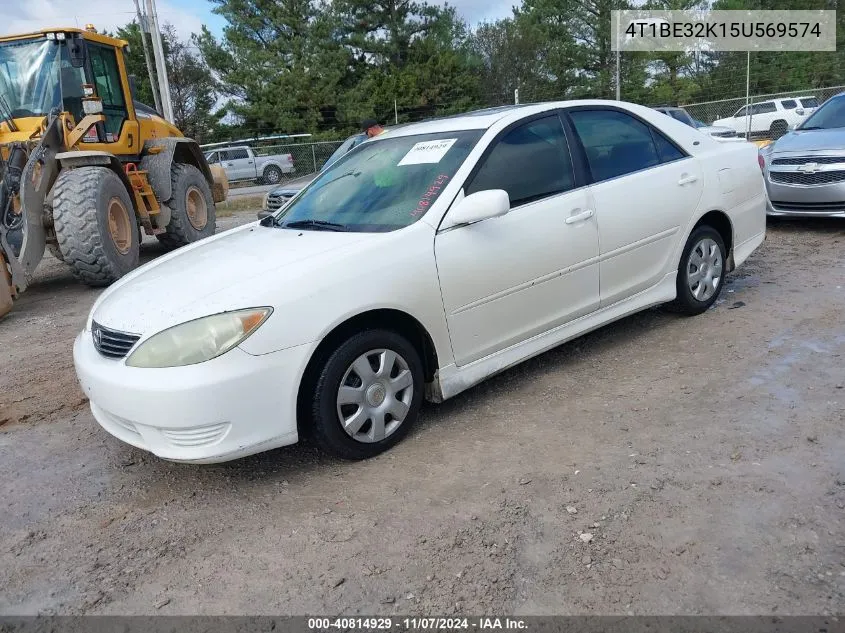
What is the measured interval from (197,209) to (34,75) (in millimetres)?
2810

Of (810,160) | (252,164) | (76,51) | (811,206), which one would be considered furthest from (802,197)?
(252,164)

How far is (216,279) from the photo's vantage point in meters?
3.18

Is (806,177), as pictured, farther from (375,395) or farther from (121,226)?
(121,226)

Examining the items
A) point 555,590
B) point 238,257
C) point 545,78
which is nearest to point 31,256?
point 238,257

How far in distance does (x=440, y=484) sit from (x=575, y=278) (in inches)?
62.2

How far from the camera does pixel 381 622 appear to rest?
226cm

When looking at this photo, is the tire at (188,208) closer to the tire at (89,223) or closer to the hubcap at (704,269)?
the tire at (89,223)

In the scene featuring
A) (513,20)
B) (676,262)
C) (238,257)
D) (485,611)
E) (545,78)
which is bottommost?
(485,611)

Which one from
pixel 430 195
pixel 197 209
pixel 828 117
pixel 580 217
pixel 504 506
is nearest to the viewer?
pixel 504 506

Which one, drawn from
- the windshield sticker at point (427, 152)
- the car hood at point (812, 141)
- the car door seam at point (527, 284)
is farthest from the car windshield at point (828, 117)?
the windshield sticker at point (427, 152)

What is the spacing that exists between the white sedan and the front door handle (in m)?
0.01

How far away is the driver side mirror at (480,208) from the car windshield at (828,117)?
21.8 feet

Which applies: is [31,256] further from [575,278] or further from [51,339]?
[575,278]

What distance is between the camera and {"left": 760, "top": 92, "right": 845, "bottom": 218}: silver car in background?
7.24 metres
